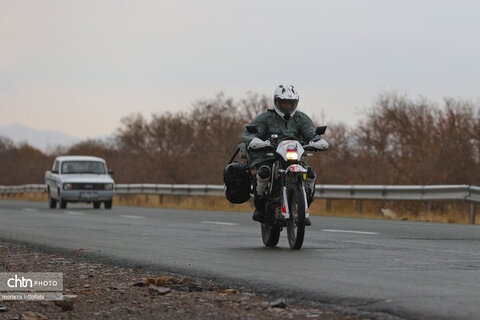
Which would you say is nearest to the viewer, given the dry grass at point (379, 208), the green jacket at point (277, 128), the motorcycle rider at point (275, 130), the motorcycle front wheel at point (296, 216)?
the motorcycle front wheel at point (296, 216)

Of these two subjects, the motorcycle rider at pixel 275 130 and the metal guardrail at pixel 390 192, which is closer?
the motorcycle rider at pixel 275 130

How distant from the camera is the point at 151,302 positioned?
7.38m

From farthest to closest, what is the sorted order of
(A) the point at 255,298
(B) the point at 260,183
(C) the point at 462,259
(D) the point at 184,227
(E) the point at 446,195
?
(E) the point at 446,195 → (D) the point at 184,227 → (B) the point at 260,183 → (C) the point at 462,259 → (A) the point at 255,298

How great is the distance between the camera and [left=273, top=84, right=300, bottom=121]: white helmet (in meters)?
11.5

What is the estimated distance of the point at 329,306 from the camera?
6727 millimetres

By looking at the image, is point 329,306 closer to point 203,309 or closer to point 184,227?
Answer: point 203,309

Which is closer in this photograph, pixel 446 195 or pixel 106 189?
pixel 446 195

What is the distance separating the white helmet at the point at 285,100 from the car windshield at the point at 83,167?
23.1 meters

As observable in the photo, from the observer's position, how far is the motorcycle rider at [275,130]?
11477mm

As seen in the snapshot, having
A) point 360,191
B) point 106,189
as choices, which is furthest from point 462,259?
point 106,189

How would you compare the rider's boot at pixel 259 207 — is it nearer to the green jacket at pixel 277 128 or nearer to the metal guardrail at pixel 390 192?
the green jacket at pixel 277 128

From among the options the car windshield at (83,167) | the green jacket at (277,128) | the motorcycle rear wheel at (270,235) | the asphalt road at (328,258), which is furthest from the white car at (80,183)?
the green jacket at (277,128)

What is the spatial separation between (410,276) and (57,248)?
610 cm

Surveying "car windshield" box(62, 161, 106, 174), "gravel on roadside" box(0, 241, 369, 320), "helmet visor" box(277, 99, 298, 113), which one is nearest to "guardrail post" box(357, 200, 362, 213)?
"car windshield" box(62, 161, 106, 174)
